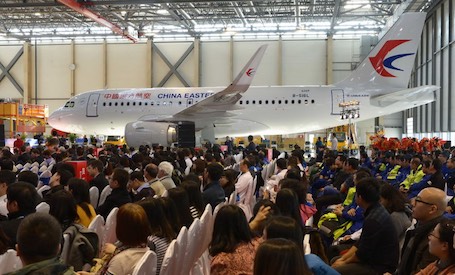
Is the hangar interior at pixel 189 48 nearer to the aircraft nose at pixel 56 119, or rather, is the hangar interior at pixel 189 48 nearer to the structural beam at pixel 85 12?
the structural beam at pixel 85 12

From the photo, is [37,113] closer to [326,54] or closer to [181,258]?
[326,54]

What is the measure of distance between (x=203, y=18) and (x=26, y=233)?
3061 cm

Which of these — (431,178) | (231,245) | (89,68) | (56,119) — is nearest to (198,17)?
(89,68)

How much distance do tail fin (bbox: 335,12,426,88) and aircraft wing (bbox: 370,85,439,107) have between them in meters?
0.72

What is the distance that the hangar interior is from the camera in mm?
31422

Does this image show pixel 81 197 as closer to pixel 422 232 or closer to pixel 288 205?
pixel 288 205

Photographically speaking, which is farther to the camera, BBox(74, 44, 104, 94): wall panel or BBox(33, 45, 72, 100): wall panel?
BBox(33, 45, 72, 100): wall panel

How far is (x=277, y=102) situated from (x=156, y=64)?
16838 millimetres

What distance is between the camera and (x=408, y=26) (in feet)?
65.8

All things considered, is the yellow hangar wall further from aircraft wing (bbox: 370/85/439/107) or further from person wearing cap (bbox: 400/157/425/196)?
person wearing cap (bbox: 400/157/425/196)

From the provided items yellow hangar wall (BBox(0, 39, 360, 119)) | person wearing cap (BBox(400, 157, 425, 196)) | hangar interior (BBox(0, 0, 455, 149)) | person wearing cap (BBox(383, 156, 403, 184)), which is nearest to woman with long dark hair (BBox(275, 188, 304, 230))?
person wearing cap (BBox(400, 157, 425, 196))

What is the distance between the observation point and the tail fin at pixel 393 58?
790 inches

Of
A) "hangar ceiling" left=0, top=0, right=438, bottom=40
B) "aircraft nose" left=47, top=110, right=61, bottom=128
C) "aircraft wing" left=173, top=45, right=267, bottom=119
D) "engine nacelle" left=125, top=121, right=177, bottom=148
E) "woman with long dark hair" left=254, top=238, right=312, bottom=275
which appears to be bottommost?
"woman with long dark hair" left=254, top=238, right=312, bottom=275

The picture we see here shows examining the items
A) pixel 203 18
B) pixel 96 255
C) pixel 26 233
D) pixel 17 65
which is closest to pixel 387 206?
pixel 96 255
